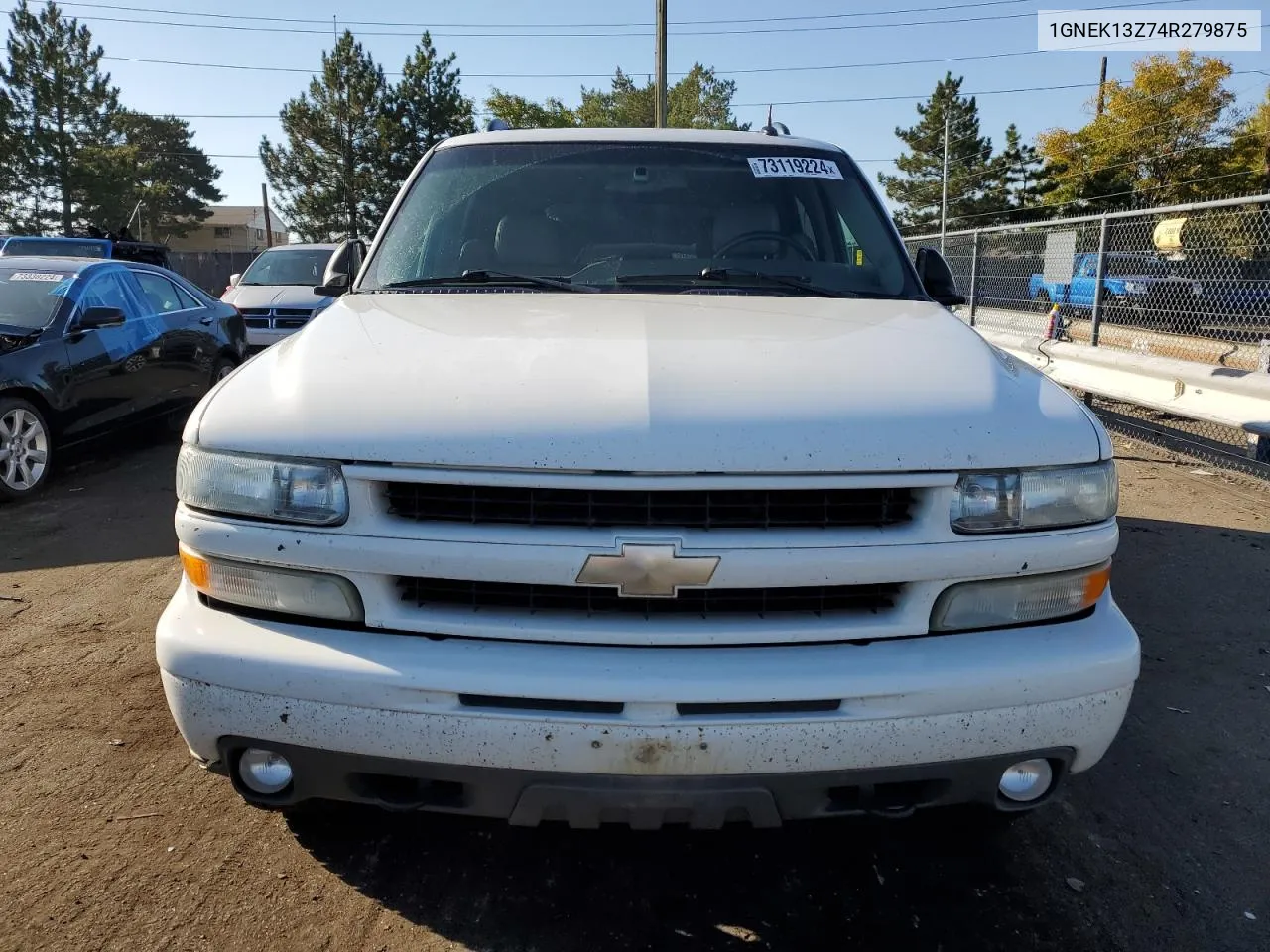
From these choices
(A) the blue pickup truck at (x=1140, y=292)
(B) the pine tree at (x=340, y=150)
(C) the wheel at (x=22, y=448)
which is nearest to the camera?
(C) the wheel at (x=22, y=448)

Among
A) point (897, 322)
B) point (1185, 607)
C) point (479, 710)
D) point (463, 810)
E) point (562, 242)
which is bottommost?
point (1185, 607)

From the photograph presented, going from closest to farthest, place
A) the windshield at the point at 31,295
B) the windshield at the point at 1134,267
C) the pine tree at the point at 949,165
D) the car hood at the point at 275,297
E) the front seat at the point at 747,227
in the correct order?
the front seat at the point at 747,227 → the windshield at the point at 31,295 → the windshield at the point at 1134,267 → the car hood at the point at 275,297 → the pine tree at the point at 949,165

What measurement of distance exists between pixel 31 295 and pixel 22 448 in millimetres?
1304

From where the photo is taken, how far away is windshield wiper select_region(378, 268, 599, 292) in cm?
303

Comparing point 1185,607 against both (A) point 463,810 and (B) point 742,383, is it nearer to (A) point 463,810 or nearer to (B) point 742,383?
(B) point 742,383

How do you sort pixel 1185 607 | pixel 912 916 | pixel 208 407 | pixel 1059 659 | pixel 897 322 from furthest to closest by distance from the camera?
pixel 1185 607 → pixel 897 322 → pixel 912 916 → pixel 208 407 → pixel 1059 659

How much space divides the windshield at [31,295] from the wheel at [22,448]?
0.68 meters

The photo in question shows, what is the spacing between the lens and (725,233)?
341 centimetres

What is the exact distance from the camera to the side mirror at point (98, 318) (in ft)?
21.6

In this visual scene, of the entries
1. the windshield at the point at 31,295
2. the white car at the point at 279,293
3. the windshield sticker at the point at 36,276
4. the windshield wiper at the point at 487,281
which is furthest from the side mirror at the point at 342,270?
the white car at the point at 279,293

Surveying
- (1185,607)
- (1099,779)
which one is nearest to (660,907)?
(1099,779)

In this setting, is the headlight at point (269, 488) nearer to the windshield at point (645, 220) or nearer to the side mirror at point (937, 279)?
the windshield at point (645, 220)

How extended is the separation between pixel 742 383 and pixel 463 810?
1.10m

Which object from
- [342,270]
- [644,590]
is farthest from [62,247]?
[644,590]
